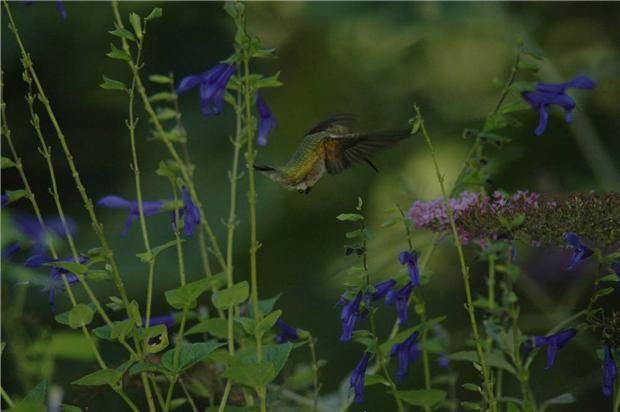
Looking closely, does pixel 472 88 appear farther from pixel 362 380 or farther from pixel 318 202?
pixel 362 380

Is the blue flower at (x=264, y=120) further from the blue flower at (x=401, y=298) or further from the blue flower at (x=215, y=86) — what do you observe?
the blue flower at (x=401, y=298)

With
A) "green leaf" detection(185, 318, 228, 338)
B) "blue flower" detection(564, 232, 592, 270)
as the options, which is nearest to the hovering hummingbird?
"green leaf" detection(185, 318, 228, 338)

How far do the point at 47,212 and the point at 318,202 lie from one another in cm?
99

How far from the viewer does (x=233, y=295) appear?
1.28 m

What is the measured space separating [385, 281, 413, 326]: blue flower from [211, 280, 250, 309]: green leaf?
0.21 meters

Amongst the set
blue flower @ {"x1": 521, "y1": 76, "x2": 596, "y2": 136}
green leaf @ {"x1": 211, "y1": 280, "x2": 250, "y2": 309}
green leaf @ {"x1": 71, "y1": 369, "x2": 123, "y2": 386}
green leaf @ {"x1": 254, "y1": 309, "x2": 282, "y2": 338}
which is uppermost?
blue flower @ {"x1": 521, "y1": 76, "x2": 596, "y2": 136}

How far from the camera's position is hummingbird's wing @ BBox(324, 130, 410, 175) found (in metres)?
1.36

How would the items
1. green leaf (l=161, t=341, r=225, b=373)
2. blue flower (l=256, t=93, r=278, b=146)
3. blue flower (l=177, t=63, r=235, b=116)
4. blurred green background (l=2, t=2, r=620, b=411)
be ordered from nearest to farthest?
green leaf (l=161, t=341, r=225, b=373), blue flower (l=177, t=63, r=235, b=116), blue flower (l=256, t=93, r=278, b=146), blurred green background (l=2, t=2, r=620, b=411)

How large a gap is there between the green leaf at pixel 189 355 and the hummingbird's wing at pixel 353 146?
320 millimetres

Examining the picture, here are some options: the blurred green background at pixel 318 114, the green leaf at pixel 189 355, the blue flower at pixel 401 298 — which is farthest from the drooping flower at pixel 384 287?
the blurred green background at pixel 318 114

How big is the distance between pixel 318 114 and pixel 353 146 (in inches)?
78.1

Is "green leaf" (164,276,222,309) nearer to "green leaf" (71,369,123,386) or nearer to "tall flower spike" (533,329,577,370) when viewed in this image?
"green leaf" (71,369,123,386)

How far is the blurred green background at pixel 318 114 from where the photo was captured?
3.20 metres

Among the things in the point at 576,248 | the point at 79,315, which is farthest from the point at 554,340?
the point at 79,315
